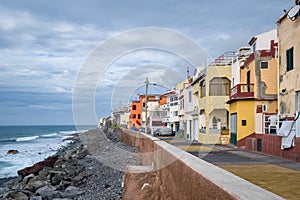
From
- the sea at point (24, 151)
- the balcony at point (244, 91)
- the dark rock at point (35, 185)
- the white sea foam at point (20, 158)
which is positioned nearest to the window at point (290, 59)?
the balcony at point (244, 91)

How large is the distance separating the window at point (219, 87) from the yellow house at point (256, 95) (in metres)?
6.09

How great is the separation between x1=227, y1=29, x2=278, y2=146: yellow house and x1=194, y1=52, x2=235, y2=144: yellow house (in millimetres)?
5491

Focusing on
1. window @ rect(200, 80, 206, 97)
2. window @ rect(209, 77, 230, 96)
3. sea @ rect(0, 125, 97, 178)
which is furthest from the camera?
sea @ rect(0, 125, 97, 178)

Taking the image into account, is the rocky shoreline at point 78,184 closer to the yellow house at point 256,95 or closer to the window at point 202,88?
the yellow house at point 256,95

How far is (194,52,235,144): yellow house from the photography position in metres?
30.0

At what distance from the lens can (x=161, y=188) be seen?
9.80 m

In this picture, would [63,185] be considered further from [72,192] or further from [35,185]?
[72,192]

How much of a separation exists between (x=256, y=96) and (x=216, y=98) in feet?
27.2

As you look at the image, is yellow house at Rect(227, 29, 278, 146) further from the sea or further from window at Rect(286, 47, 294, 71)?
the sea

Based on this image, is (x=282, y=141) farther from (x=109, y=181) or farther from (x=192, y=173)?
(x=192, y=173)

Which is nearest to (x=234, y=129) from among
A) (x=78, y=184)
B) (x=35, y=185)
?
(x=78, y=184)

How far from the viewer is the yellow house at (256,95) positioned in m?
22.3

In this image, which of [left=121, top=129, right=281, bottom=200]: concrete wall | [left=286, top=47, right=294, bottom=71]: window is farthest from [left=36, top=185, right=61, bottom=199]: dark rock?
[left=286, top=47, right=294, bottom=71]: window

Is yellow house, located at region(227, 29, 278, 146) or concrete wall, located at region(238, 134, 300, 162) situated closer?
concrete wall, located at region(238, 134, 300, 162)
